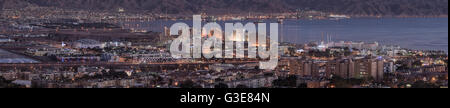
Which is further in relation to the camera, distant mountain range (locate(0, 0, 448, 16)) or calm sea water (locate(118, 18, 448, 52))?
distant mountain range (locate(0, 0, 448, 16))

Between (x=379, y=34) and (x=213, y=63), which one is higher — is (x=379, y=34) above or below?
above

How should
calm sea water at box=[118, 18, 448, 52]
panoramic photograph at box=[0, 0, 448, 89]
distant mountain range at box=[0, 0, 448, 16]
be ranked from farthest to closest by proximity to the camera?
distant mountain range at box=[0, 0, 448, 16]
calm sea water at box=[118, 18, 448, 52]
panoramic photograph at box=[0, 0, 448, 89]

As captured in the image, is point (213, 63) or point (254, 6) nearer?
point (213, 63)

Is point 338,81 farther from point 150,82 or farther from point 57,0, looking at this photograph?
point 57,0

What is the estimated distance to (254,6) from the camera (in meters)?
34.2

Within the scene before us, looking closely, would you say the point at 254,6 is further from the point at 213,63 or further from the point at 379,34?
the point at 213,63

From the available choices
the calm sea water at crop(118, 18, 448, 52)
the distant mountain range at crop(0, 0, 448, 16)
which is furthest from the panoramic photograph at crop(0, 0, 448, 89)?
the distant mountain range at crop(0, 0, 448, 16)

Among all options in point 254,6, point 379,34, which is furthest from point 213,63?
point 254,6

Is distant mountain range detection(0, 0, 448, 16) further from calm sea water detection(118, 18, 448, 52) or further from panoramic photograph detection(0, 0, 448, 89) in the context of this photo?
panoramic photograph detection(0, 0, 448, 89)

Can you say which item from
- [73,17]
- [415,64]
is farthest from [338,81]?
[73,17]

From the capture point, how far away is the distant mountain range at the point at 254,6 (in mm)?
31883

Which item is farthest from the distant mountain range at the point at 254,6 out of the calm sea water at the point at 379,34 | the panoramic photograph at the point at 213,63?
the panoramic photograph at the point at 213,63

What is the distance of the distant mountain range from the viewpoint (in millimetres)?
31883
